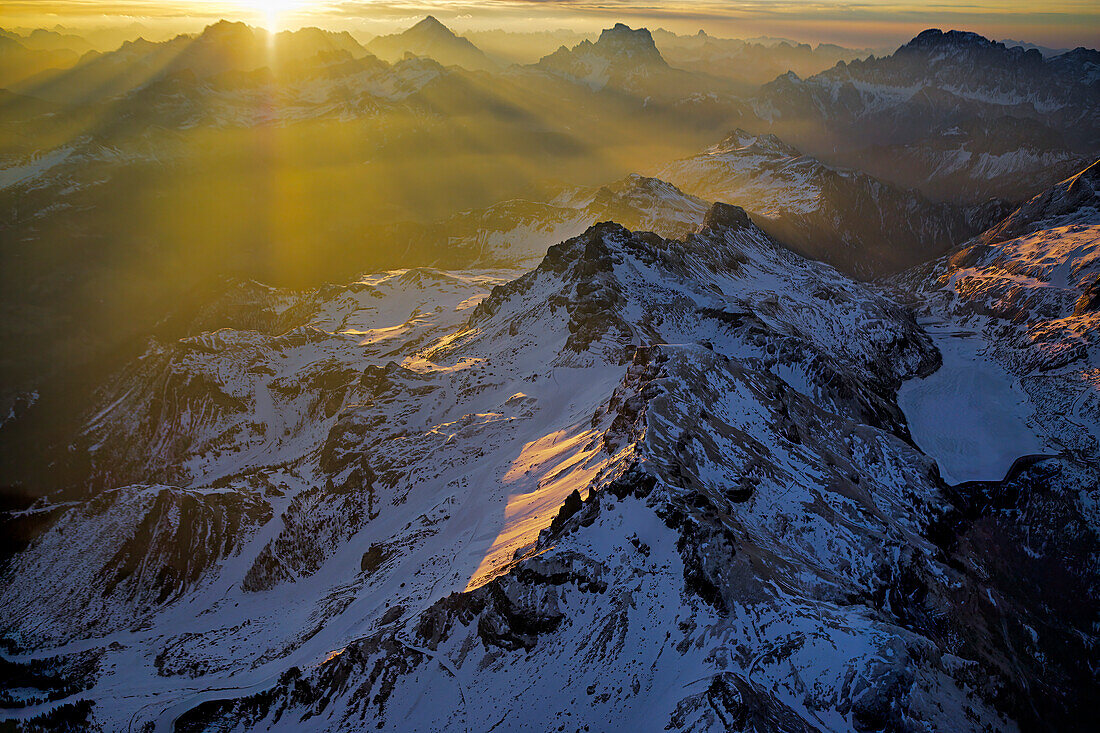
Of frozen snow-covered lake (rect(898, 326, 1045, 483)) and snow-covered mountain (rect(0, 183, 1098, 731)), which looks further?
frozen snow-covered lake (rect(898, 326, 1045, 483))

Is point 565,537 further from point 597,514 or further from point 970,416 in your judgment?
point 970,416

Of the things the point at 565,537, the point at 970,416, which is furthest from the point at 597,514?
the point at 970,416

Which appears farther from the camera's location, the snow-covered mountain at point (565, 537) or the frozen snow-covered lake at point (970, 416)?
the frozen snow-covered lake at point (970, 416)

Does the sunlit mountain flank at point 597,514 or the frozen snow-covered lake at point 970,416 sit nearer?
the sunlit mountain flank at point 597,514

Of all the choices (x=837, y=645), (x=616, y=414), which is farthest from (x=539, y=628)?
(x=616, y=414)

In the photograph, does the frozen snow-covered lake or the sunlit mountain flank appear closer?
the sunlit mountain flank
